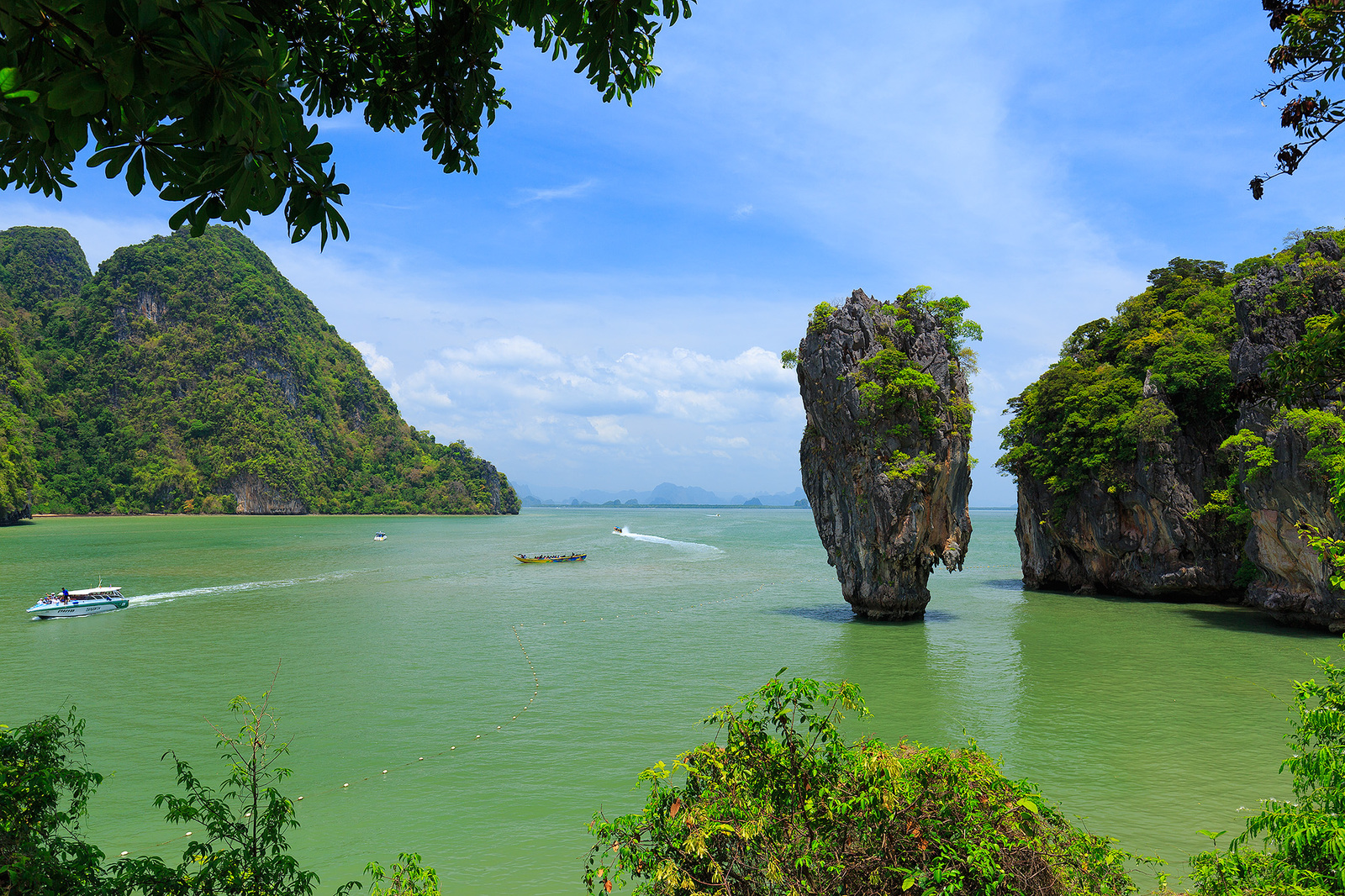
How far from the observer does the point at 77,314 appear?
A: 130m

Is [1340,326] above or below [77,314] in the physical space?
below

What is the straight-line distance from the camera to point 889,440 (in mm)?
24703

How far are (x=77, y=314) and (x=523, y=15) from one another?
571 feet

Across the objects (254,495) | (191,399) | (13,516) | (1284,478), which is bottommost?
(13,516)

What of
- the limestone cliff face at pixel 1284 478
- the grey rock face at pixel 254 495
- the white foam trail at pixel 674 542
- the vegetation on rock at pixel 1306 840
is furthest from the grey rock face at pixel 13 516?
the limestone cliff face at pixel 1284 478

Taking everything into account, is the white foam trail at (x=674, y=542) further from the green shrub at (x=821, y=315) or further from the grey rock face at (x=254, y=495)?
the grey rock face at (x=254, y=495)

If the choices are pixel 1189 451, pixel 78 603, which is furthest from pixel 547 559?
pixel 1189 451

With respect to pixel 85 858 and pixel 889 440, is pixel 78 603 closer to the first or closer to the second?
pixel 85 858

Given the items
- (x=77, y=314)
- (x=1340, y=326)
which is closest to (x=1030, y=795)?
(x=1340, y=326)

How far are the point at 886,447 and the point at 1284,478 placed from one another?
12.5 m

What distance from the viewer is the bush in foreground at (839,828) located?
4.67 meters

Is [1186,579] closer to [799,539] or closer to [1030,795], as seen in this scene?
[1030,795]

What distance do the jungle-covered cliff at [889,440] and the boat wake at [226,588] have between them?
33.4m

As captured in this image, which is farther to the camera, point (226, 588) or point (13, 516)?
point (13, 516)
